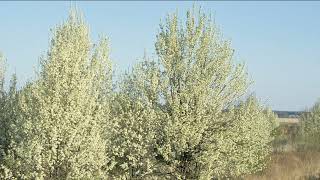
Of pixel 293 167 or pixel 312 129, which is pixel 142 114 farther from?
pixel 312 129

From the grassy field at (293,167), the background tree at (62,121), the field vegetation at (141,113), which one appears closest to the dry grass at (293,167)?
the grassy field at (293,167)

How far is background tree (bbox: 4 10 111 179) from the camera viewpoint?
41.8ft

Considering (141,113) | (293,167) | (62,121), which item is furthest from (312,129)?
(62,121)

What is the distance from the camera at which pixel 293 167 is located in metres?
34.5

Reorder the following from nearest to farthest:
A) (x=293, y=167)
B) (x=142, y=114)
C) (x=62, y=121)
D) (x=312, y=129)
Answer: (x=62, y=121) → (x=142, y=114) → (x=293, y=167) → (x=312, y=129)

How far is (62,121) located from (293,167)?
25.5 m

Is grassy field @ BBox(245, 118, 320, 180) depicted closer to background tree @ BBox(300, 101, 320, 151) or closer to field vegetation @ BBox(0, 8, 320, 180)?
background tree @ BBox(300, 101, 320, 151)

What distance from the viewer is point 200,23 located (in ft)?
53.5

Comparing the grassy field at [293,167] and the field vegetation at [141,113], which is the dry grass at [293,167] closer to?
the grassy field at [293,167]

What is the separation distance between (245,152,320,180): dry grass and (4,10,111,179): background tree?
16473 mm

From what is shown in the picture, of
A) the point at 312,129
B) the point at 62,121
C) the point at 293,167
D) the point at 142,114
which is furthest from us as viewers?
the point at 312,129

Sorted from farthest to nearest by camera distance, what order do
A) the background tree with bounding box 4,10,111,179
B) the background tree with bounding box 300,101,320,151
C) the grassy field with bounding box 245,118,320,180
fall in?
the background tree with bounding box 300,101,320,151 → the grassy field with bounding box 245,118,320,180 → the background tree with bounding box 4,10,111,179

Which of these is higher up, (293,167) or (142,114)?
(142,114)

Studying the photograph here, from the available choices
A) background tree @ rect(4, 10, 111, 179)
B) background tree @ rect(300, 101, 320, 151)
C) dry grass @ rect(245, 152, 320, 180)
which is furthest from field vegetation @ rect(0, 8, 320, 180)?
background tree @ rect(300, 101, 320, 151)
